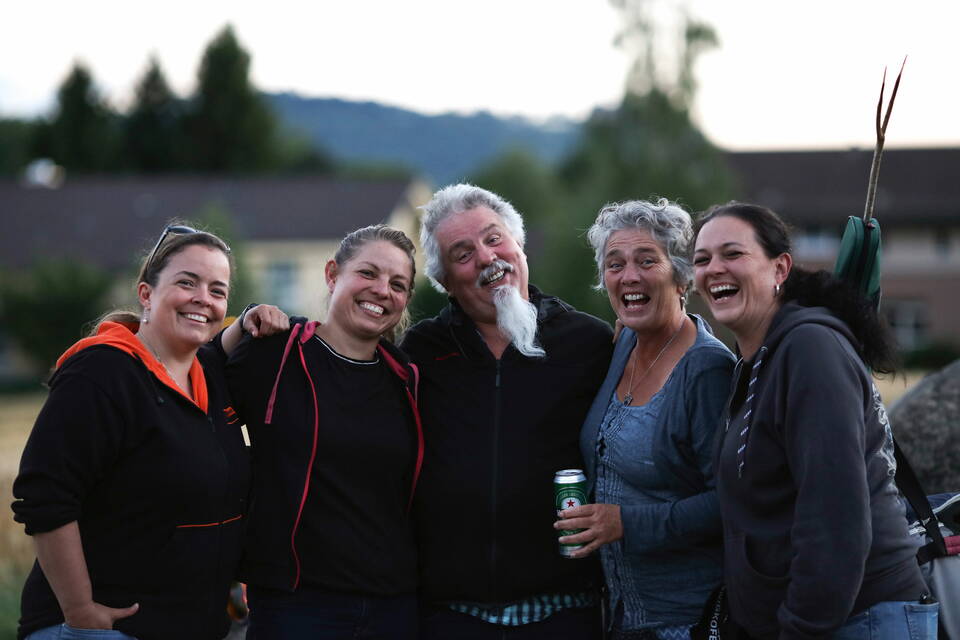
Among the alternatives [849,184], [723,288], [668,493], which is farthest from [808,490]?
[849,184]

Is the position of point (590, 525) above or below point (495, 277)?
below

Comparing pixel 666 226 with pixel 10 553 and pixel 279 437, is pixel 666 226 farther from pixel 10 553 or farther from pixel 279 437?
pixel 10 553

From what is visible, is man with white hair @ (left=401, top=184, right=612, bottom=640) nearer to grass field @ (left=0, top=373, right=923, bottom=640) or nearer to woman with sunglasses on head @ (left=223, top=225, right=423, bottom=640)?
woman with sunglasses on head @ (left=223, top=225, right=423, bottom=640)

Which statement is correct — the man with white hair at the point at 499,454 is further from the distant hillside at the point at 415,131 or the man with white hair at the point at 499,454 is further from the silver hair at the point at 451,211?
the distant hillside at the point at 415,131

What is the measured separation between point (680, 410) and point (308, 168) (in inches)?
2703

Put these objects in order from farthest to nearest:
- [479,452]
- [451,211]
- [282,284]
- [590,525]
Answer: [282,284] → [451,211] → [479,452] → [590,525]

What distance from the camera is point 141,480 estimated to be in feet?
10.5

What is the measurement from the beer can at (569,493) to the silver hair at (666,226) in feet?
2.88

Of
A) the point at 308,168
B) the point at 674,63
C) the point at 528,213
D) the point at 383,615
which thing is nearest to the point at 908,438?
the point at 383,615

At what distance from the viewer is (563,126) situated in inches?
6260

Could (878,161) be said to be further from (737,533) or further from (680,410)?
(737,533)

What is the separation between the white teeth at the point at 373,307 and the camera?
372cm

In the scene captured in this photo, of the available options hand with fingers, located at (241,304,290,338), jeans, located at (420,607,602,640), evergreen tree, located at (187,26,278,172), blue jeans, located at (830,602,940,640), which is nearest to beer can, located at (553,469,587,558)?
jeans, located at (420,607,602,640)

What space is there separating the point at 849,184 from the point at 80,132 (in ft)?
155
